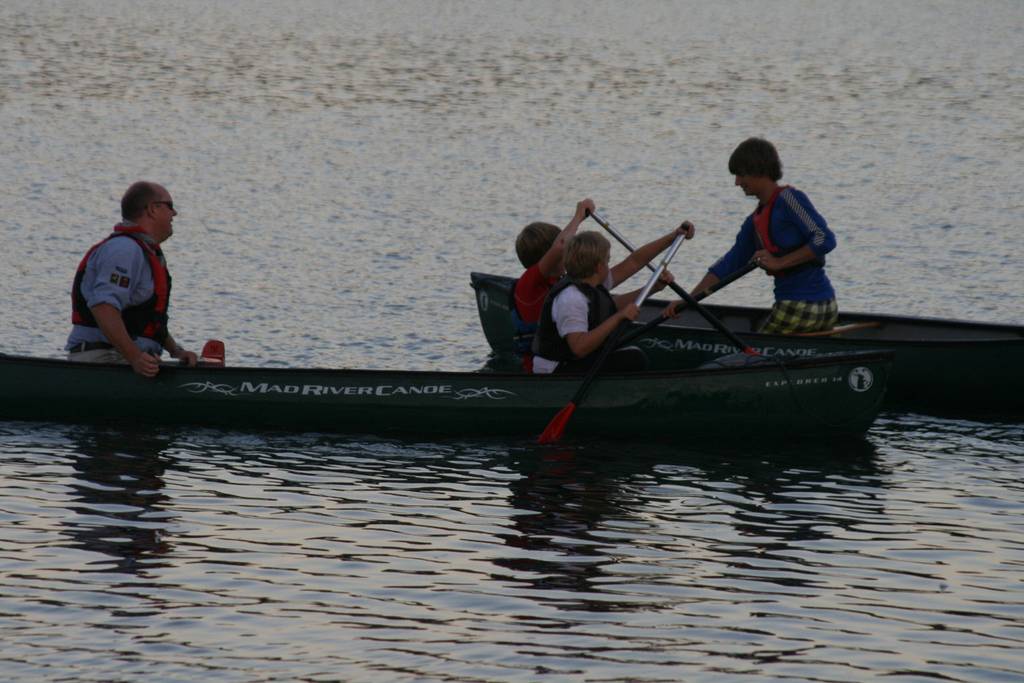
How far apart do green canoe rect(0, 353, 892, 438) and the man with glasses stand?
0.29 metres

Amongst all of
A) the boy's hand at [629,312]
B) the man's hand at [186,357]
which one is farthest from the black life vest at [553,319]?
the man's hand at [186,357]

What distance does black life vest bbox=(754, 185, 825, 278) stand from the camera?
38.6 ft

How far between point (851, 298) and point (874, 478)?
8.08m

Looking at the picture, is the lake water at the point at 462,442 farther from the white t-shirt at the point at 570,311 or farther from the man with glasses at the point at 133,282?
the white t-shirt at the point at 570,311

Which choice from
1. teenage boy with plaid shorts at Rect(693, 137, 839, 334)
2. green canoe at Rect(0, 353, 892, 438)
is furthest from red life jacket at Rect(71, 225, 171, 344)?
teenage boy with plaid shorts at Rect(693, 137, 839, 334)

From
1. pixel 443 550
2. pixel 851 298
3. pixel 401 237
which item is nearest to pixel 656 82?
pixel 401 237

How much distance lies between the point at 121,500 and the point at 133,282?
173cm

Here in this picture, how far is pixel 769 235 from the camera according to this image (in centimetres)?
1184

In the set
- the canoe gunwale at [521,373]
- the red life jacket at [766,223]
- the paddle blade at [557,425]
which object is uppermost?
the red life jacket at [766,223]

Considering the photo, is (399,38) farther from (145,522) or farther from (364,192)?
(145,522)

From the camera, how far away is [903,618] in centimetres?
786

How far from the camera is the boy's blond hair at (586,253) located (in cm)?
1059

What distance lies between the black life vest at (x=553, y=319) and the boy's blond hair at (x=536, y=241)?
1.47ft

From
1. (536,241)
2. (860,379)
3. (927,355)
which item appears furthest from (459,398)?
(927,355)
